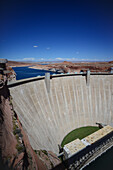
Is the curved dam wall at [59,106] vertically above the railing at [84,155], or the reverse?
the curved dam wall at [59,106]

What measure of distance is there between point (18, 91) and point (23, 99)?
101cm

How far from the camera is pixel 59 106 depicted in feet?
44.0

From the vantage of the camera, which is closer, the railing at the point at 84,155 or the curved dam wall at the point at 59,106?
the railing at the point at 84,155

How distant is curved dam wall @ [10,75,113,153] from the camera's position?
9.37m

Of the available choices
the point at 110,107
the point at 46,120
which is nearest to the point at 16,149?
the point at 46,120

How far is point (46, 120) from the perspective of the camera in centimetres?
1107

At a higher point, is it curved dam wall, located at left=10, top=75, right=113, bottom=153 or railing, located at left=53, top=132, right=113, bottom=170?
curved dam wall, located at left=10, top=75, right=113, bottom=153

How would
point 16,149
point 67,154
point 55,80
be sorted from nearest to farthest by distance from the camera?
point 16,149
point 67,154
point 55,80

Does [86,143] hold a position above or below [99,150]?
above

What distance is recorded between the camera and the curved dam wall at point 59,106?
937 centimetres

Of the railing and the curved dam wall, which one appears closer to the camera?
the railing

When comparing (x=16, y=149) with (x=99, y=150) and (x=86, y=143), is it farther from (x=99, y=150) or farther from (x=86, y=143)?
(x=99, y=150)

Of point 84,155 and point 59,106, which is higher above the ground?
point 59,106

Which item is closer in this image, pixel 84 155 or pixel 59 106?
pixel 84 155
